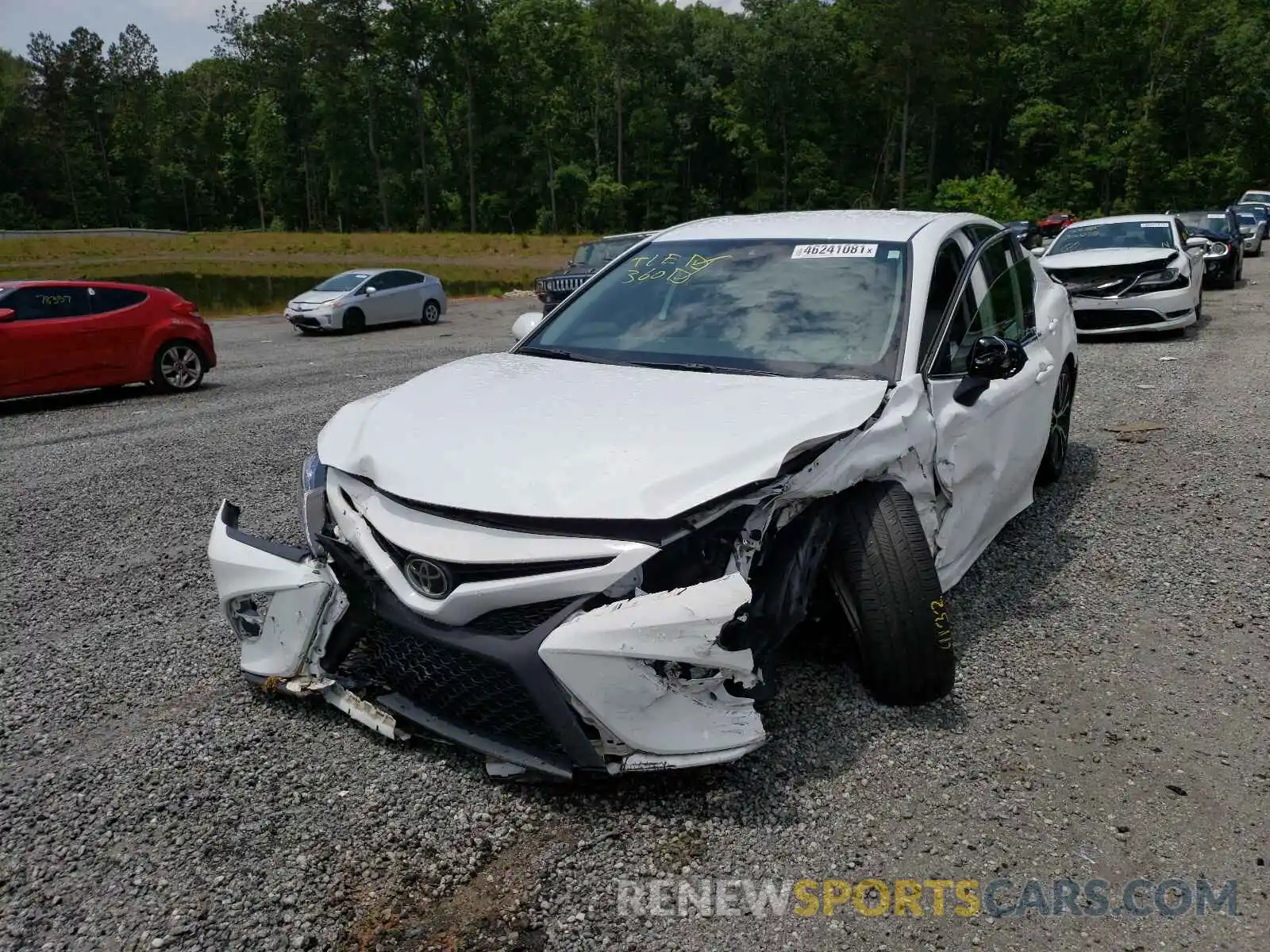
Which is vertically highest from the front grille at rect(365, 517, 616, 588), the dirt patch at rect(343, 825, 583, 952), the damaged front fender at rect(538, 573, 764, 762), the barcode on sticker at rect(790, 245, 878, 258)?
the barcode on sticker at rect(790, 245, 878, 258)

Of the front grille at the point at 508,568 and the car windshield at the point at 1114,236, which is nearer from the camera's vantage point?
the front grille at the point at 508,568

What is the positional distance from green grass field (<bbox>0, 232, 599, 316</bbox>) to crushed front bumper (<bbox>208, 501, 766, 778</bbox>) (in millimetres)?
27264

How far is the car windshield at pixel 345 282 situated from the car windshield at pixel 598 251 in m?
5.44

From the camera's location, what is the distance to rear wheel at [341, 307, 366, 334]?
21.3 m

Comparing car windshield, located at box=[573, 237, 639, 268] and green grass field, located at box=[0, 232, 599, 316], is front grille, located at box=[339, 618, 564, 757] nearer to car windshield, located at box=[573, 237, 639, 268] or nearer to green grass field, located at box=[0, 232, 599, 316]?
car windshield, located at box=[573, 237, 639, 268]

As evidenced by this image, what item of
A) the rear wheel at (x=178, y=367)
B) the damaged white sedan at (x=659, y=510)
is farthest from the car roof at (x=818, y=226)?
the rear wheel at (x=178, y=367)

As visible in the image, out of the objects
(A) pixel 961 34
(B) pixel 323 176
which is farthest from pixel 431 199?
(A) pixel 961 34

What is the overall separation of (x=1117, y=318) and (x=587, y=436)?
11.4 meters

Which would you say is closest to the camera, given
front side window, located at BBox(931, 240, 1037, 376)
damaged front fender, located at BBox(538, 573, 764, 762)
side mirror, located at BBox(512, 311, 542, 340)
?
damaged front fender, located at BBox(538, 573, 764, 762)

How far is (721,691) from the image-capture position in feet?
8.87

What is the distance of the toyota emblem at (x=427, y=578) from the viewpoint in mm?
2727

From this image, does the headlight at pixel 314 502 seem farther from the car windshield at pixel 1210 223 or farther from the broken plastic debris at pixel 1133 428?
the car windshield at pixel 1210 223

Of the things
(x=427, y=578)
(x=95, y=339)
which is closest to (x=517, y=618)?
(x=427, y=578)

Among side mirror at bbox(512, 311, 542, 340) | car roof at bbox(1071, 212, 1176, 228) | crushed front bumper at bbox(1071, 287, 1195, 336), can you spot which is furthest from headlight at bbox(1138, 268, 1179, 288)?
side mirror at bbox(512, 311, 542, 340)
